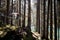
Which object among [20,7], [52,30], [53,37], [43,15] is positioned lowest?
[53,37]

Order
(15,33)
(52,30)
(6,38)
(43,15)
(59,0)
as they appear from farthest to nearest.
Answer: (59,0) < (43,15) < (52,30) < (15,33) < (6,38)

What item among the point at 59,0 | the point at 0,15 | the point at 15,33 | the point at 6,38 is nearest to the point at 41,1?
the point at 59,0

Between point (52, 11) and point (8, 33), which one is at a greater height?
point (52, 11)

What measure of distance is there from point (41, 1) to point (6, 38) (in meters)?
1.59

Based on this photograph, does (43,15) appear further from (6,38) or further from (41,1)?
(6,38)

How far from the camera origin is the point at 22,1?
10.6 ft

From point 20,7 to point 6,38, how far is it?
4.98 feet

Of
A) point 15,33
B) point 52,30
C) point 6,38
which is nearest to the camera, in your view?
point 6,38

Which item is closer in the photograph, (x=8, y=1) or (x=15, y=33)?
(x=15, y=33)

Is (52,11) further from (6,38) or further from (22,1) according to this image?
(6,38)

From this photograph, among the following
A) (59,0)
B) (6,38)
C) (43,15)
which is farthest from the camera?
(59,0)

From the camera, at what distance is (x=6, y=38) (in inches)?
69.8

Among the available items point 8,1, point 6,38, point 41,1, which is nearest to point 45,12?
point 41,1

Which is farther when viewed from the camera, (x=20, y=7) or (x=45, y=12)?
(x=20, y=7)
